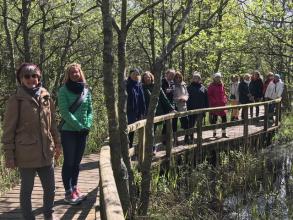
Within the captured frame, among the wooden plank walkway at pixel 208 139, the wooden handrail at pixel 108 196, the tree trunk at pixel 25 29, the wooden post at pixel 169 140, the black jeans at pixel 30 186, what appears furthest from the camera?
the tree trunk at pixel 25 29

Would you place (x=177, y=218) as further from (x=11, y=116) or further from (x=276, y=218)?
(x=11, y=116)

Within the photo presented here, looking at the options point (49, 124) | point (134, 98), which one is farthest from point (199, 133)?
point (49, 124)

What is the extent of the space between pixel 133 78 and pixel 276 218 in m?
3.35

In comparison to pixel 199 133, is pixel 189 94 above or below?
above

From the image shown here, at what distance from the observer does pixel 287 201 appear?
8070mm

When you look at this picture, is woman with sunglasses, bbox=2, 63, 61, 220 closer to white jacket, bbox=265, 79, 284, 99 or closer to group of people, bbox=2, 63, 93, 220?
group of people, bbox=2, 63, 93, 220

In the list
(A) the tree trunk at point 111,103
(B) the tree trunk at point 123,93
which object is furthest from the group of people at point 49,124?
(A) the tree trunk at point 111,103

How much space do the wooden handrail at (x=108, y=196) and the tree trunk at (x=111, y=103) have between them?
489mm

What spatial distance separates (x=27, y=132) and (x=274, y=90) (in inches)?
464

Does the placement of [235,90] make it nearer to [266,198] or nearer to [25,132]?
[266,198]

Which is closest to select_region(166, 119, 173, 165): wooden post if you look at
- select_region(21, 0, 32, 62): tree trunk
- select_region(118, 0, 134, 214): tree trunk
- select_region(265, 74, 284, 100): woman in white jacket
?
select_region(118, 0, 134, 214): tree trunk

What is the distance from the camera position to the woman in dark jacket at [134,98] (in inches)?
328

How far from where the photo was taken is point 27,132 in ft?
14.4

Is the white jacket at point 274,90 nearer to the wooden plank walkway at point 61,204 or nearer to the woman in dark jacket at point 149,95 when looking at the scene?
the woman in dark jacket at point 149,95
